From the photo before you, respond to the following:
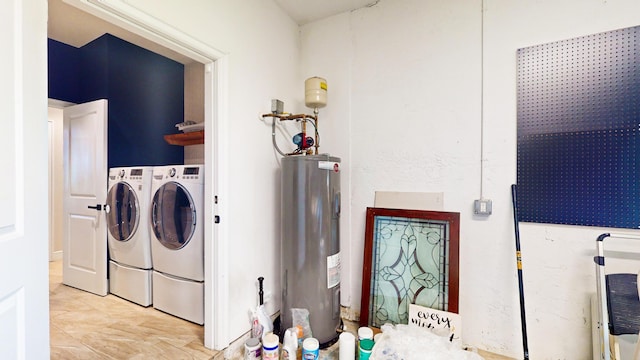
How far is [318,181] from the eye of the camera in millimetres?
1988

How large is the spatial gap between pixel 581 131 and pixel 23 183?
2.61 meters

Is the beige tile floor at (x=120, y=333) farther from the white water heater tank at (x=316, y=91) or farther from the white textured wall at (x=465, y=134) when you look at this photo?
the white water heater tank at (x=316, y=91)

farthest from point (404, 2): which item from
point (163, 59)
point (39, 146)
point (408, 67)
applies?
point (163, 59)

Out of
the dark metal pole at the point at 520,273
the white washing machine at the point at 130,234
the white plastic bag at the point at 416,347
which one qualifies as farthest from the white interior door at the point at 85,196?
the dark metal pole at the point at 520,273

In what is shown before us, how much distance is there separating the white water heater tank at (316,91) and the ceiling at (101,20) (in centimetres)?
61

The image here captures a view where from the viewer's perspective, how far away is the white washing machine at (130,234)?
8.34 ft

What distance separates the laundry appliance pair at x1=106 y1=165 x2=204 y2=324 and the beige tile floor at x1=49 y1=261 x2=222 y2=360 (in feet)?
0.36

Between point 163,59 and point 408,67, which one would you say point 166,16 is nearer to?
point 408,67

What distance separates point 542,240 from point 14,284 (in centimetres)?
248

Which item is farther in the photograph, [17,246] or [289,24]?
[289,24]

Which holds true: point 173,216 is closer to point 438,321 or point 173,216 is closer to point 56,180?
point 438,321

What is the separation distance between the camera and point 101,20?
2.73 meters

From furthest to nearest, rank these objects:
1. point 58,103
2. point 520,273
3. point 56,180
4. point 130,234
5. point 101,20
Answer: point 56,180
point 58,103
point 101,20
point 130,234
point 520,273

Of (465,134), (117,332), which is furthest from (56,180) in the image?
(465,134)
